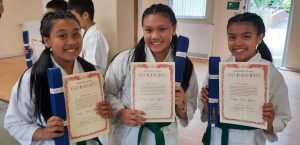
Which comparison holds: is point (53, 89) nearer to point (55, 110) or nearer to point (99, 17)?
point (55, 110)

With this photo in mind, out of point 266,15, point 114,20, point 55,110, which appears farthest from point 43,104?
point 266,15

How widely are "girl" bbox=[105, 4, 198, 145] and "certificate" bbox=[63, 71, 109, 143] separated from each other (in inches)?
6.2

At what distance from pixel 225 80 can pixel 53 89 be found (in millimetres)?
665

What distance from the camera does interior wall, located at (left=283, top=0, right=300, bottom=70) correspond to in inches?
210

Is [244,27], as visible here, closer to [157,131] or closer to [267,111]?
[267,111]

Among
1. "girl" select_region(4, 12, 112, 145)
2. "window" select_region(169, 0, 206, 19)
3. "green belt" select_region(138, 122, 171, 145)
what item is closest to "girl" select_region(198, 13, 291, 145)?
"green belt" select_region(138, 122, 171, 145)

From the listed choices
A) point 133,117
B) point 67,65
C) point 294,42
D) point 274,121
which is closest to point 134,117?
point 133,117

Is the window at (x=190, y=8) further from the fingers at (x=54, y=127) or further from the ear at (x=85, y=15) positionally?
the fingers at (x=54, y=127)

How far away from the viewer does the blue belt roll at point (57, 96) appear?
3.04 feet

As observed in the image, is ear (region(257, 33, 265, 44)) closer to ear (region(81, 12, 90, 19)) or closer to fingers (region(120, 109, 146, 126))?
fingers (region(120, 109, 146, 126))

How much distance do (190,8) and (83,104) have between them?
581 cm

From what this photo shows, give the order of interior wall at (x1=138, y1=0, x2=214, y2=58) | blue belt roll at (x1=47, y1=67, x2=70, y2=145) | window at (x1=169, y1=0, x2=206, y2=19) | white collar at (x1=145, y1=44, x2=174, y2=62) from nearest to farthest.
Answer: blue belt roll at (x1=47, y1=67, x2=70, y2=145)
white collar at (x1=145, y1=44, x2=174, y2=62)
interior wall at (x1=138, y1=0, x2=214, y2=58)
window at (x1=169, y1=0, x2=206, y2=19)

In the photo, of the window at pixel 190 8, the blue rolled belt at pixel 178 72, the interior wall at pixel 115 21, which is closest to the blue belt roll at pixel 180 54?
the blue rolled belt at pixel 178 72

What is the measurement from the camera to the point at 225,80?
1.10 meters
